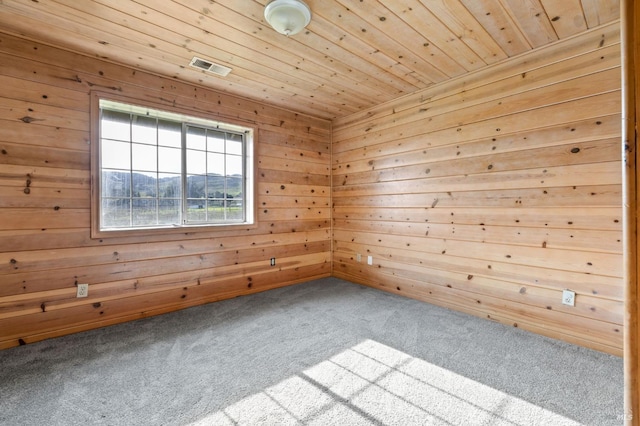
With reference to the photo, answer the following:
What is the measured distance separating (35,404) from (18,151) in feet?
5.89

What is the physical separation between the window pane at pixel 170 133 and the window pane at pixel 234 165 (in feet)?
1.86

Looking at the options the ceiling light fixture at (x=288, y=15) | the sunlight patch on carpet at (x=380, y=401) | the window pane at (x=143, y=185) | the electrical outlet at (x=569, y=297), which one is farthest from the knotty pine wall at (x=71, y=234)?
the electrical outlet at (x=569, y=297)

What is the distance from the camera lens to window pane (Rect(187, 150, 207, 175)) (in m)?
3.09

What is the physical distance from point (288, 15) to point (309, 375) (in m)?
2.30

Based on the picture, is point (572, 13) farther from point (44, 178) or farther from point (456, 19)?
point (44, 178)

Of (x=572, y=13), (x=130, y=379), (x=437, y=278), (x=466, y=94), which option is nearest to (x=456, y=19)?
(x=572, y=13)

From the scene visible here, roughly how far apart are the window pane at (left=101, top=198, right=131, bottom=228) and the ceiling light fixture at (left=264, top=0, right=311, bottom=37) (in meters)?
2.09

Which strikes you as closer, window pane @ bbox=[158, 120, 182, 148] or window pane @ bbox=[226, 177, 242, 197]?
window pane @ bbox=[158, 120, 182, 148]

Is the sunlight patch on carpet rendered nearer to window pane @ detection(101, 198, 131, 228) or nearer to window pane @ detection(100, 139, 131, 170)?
window pane @ detection(101, 198, 131, 228)

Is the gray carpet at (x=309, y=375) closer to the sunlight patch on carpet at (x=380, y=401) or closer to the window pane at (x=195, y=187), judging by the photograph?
the sunlight patch on carpet at (x=380, y=401)

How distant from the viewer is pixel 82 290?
241 centimetres

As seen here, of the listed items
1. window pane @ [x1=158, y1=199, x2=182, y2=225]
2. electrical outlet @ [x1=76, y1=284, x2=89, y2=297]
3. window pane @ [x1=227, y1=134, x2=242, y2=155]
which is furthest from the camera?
window pane @ [x1=227, y1=134, x2=242, y2=155]

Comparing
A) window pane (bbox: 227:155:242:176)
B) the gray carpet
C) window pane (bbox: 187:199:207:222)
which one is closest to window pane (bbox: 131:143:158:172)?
window pane (bbox: 187:199:207:222)

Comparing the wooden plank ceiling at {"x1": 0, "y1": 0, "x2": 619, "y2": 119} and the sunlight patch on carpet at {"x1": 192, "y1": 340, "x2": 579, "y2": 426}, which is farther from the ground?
the wooden plank ceiling at {"x1": 0, "y1": 0, "x2": 619, "y2": 119}
